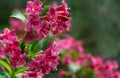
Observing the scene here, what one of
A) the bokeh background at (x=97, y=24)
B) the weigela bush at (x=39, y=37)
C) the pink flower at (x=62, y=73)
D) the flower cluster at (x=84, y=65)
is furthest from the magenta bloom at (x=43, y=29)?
the bokeh background at (x=97, y=24)

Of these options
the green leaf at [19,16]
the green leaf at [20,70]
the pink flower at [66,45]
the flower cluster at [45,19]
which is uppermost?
the pink flower at [66,45]

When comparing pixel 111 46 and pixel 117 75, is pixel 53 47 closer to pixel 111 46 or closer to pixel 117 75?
pixel 117 75

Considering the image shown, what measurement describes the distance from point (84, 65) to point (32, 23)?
2.07 m

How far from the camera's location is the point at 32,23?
1829 millimetres

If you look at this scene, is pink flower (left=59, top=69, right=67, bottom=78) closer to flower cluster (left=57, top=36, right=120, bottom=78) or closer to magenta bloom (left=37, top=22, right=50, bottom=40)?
flower cluster (left=57, top=36, right=120, bottom=78)

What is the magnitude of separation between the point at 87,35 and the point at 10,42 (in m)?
5.11

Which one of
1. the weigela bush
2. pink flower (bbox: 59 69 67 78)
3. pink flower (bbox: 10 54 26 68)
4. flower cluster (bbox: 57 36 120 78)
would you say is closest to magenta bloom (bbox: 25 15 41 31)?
the weigela bush

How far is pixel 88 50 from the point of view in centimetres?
652

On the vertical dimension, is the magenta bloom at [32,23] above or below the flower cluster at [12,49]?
above

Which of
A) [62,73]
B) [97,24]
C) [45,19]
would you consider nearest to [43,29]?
[45,19]

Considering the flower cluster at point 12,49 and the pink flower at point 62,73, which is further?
the pink flower at point 62,73

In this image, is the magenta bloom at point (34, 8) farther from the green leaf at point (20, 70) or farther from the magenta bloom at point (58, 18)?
the green leaf at point (20, 70)

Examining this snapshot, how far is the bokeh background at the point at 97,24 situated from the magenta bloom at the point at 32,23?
4800 mm

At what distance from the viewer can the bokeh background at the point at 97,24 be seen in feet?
22.0
